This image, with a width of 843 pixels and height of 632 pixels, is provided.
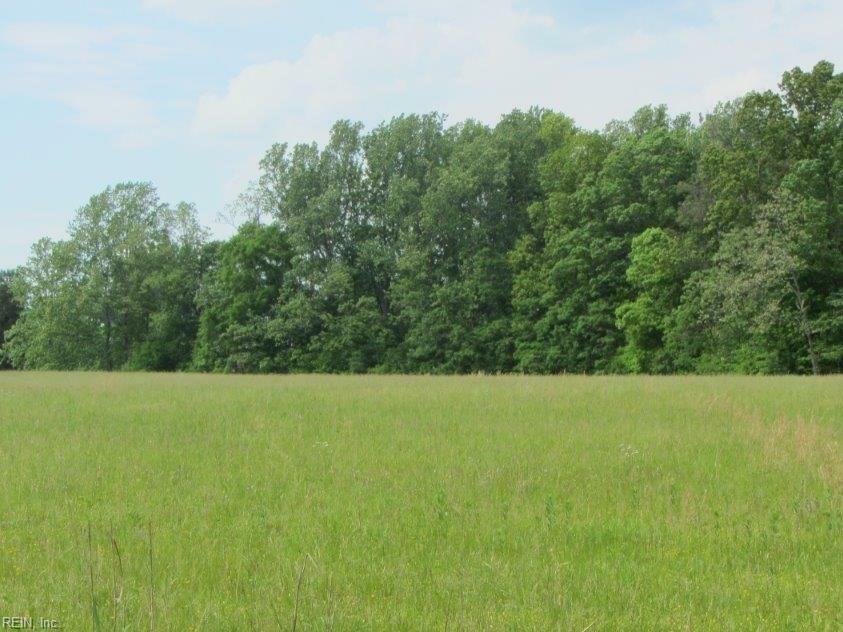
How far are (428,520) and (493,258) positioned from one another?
148 feet

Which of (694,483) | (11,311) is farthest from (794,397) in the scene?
(11,311)

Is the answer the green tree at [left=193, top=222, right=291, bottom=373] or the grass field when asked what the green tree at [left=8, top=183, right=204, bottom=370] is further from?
the grass field

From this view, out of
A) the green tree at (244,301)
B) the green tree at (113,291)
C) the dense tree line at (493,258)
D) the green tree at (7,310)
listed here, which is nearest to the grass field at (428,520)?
the dense tree line at (493,258)

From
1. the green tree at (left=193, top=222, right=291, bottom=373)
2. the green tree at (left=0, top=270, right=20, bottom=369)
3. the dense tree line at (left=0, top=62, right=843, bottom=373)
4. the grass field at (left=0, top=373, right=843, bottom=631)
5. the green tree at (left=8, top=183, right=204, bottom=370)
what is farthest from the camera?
the green tree at (left=0, top=270, right=20, bottom=369)

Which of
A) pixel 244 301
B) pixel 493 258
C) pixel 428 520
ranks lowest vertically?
pixel 428 520

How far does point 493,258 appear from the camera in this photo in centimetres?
5234

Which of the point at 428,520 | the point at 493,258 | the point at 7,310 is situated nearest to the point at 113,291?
the point at 7,310

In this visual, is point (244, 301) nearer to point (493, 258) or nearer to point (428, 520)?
point (493, 258)

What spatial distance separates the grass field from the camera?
5.61 meters

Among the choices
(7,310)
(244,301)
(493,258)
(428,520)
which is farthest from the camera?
(7,310)

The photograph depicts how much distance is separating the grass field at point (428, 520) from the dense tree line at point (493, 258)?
1038 inches

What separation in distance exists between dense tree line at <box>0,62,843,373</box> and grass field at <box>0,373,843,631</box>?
26356 millimetres

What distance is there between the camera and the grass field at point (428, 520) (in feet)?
18.4

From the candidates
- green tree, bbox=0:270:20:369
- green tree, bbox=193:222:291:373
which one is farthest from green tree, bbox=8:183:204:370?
green tree, bbox=0:270:20:369
